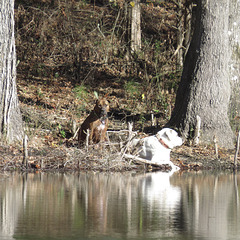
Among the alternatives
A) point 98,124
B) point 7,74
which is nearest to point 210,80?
point 98,124

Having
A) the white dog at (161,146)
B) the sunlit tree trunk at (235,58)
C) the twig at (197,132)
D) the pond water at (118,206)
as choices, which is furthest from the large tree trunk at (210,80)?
the pond water at (118,206)

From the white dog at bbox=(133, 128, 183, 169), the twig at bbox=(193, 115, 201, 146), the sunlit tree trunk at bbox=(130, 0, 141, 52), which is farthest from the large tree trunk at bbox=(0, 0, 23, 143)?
the sunlit tree trunk at bbox=(130, 0, 141, 52)

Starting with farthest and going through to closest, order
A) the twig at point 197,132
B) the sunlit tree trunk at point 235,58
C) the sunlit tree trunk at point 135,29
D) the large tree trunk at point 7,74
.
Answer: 1. the sunlit tree trunk at point 135,29
2. the sunlit tree trunk at point 235,58
3. the twig at point 197,132
4. the large tree trunk at point 7,74

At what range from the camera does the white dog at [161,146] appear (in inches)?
487

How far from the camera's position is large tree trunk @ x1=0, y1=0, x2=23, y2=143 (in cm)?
1337

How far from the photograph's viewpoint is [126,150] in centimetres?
1287

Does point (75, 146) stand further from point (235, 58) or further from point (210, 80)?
point (235, 58)

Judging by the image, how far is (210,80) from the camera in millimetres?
14984

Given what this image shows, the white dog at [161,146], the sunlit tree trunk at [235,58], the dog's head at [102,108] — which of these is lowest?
the white dog at [161,146]

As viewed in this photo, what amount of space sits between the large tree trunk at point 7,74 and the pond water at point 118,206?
2.66 meters

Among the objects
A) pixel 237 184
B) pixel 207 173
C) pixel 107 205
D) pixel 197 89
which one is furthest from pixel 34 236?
pixel 197 89

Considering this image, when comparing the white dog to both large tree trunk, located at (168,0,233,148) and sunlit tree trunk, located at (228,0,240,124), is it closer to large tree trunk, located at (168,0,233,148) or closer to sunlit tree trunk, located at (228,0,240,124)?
large tree trunk, located at (168,0,233,148)

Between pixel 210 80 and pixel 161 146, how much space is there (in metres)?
3.39

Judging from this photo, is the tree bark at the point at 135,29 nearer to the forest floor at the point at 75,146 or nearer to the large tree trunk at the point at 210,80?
the forest floor at the point at 75,146
